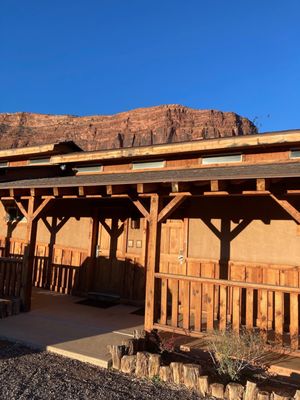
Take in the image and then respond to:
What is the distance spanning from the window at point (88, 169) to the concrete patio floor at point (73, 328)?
13.0ft

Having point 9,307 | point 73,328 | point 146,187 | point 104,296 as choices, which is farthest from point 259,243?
point 9,307

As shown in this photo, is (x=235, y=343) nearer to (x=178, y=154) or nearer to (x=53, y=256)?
(x=178, y=154)

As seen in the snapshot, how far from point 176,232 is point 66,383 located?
488cm

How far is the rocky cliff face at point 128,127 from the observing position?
88625mm

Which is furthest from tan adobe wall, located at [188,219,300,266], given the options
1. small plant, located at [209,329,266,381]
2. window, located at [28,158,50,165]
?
window, located at [28,158,50,165]

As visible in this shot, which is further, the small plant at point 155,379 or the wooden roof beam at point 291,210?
the wooden roof beam at point 291,210

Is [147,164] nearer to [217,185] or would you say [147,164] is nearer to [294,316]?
[217,185]

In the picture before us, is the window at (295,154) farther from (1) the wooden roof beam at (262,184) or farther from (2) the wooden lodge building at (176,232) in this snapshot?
(1) the wooden roof beam at (262,184)

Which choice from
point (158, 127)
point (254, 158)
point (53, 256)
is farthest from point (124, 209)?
point (158, 127)

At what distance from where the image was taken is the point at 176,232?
887cm

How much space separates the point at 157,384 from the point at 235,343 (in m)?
1.18

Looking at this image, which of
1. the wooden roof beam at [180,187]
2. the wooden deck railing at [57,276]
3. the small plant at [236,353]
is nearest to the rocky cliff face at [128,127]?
the wooden deck railing at [57,276]

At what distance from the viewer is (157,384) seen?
183 inches

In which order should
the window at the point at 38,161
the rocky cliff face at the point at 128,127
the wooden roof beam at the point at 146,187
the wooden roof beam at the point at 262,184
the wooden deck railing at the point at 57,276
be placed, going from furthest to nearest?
the rocky cliff face at the point at 128,127
the window at the point at 38,161
the wooden deck railing at the point at 57,276
the wooden roof beam at the point at 146,187
the wooden roof beam at the point at 262,184
